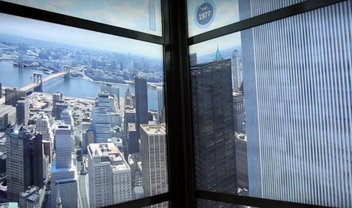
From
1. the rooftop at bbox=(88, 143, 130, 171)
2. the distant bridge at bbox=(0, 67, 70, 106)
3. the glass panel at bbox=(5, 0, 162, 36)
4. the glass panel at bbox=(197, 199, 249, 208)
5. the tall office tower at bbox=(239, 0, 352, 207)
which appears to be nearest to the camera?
the tall office tower at bbox=(239, 0, 352, 207)

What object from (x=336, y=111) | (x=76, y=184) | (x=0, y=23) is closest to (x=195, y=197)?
(x=76, y=184)

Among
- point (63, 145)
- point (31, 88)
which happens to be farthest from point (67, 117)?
point (31, 88)

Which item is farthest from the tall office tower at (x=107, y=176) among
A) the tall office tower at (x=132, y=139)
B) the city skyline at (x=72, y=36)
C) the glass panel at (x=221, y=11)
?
the glass panel at (x=221, y=11)

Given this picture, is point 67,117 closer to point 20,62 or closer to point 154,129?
point 20,62

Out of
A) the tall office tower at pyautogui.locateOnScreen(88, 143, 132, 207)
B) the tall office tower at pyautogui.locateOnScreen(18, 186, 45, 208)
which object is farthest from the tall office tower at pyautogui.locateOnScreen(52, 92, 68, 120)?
the tall office tower at pyautogui.locateOnScreen(18, 186, 45, 208)

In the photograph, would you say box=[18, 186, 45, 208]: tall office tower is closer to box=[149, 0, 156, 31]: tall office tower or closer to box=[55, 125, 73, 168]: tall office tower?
box=[55, 125, 73, 168]: tall office tower
